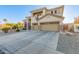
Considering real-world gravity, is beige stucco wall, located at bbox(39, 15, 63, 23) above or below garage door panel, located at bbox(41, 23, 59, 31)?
above

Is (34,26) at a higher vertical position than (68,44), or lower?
higher

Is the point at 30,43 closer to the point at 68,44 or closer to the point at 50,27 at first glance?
the point at 50,27

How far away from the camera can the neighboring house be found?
1375mm

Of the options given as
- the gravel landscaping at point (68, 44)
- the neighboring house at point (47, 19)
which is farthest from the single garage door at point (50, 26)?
the gravel landscaping at point (68, 44)

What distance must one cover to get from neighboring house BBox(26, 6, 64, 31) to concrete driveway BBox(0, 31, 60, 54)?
0.07 metres

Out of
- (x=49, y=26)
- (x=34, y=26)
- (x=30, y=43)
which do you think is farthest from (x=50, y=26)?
(x=30, y=43)

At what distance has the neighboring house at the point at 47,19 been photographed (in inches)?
54.1

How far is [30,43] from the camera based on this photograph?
4.49 ft

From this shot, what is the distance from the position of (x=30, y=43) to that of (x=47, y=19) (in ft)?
1.01

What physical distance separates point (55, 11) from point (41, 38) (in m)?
0.31

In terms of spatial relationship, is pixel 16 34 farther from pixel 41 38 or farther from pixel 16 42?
pixel 41 38

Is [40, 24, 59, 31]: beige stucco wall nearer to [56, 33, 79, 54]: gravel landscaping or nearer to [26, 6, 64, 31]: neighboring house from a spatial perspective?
[26, 6, 64, 31]: neighboring house

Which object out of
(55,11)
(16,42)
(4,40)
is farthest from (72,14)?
(4,40)

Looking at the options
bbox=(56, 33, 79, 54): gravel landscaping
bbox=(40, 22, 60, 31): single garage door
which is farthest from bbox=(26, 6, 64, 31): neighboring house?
bbox=(56, 33, 79, 54): gravel landscaping
